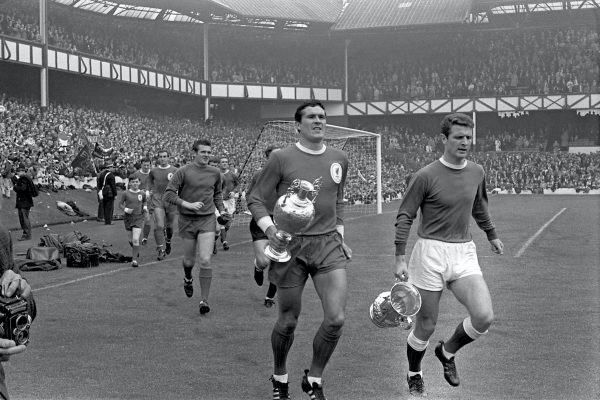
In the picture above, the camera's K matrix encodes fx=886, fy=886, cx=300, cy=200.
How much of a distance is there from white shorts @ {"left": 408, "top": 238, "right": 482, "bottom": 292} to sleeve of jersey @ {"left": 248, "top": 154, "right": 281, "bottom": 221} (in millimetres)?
1275

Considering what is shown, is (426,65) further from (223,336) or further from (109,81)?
(223,336)

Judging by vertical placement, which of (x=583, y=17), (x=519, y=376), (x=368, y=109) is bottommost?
(x=519, y=376)

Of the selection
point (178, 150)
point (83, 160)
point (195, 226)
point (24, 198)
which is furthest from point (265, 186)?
point (178, 150)

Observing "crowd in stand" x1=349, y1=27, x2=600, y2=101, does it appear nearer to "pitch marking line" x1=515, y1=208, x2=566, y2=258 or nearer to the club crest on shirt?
"pitch marking line" x1=515, y1=208, x2=566, y2=258

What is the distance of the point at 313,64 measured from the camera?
64688 millimetres

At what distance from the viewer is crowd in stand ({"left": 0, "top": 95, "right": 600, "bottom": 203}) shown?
30.3 m

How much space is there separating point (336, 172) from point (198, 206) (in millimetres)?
4311

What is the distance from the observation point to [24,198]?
21547mm

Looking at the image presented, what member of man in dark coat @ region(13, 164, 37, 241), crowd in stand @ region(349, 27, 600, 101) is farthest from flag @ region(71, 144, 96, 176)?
crowd in stand @ region(349, 27, 600, 101)

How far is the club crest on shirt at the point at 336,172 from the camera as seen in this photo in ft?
21.6

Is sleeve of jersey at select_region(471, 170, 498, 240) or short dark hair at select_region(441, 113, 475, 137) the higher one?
short dark hair at select_region(441, 113, 475, 137)

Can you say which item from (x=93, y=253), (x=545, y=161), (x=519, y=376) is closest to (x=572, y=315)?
(x=519, y=376)

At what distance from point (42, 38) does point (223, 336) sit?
36.9m

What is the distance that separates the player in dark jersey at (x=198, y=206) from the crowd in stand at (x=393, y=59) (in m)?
43.9
